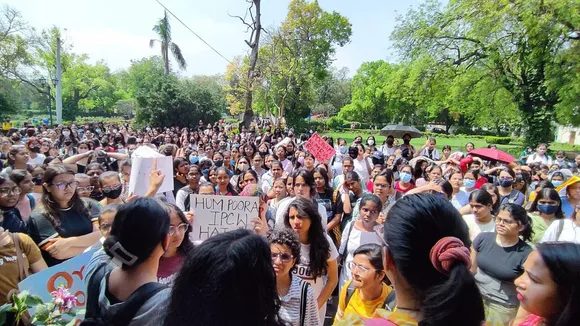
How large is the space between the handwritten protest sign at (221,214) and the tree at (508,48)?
60.5 feet

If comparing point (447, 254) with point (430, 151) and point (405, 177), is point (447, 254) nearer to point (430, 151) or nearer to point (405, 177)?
point (405, 177)

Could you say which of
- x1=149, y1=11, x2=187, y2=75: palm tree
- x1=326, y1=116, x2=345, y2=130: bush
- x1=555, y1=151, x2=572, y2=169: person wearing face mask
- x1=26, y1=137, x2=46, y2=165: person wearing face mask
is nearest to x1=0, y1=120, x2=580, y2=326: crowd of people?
x1=26, y1=137, x2=46, y2=165: person wearing face mask

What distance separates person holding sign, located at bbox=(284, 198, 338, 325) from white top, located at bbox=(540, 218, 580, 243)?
7.45 ft

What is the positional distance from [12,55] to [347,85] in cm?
5298

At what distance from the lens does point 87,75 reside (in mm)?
63719

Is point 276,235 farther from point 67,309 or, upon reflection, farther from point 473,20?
point 473,20

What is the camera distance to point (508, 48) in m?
20.0

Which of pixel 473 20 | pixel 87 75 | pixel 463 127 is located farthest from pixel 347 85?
pixel 473 20

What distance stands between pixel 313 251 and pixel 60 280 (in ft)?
5.97

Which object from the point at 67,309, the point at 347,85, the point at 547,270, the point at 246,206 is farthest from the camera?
the point at 347,85

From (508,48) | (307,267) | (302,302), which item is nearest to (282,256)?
(302,302)

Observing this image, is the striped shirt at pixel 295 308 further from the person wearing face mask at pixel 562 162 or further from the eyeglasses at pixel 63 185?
the person wearing face mask at pixel 562 162

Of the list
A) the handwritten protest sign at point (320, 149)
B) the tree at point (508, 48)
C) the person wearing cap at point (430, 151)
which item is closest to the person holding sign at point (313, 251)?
the handwritten protest sign at point (320, 149)

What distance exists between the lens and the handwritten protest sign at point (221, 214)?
3.92m
